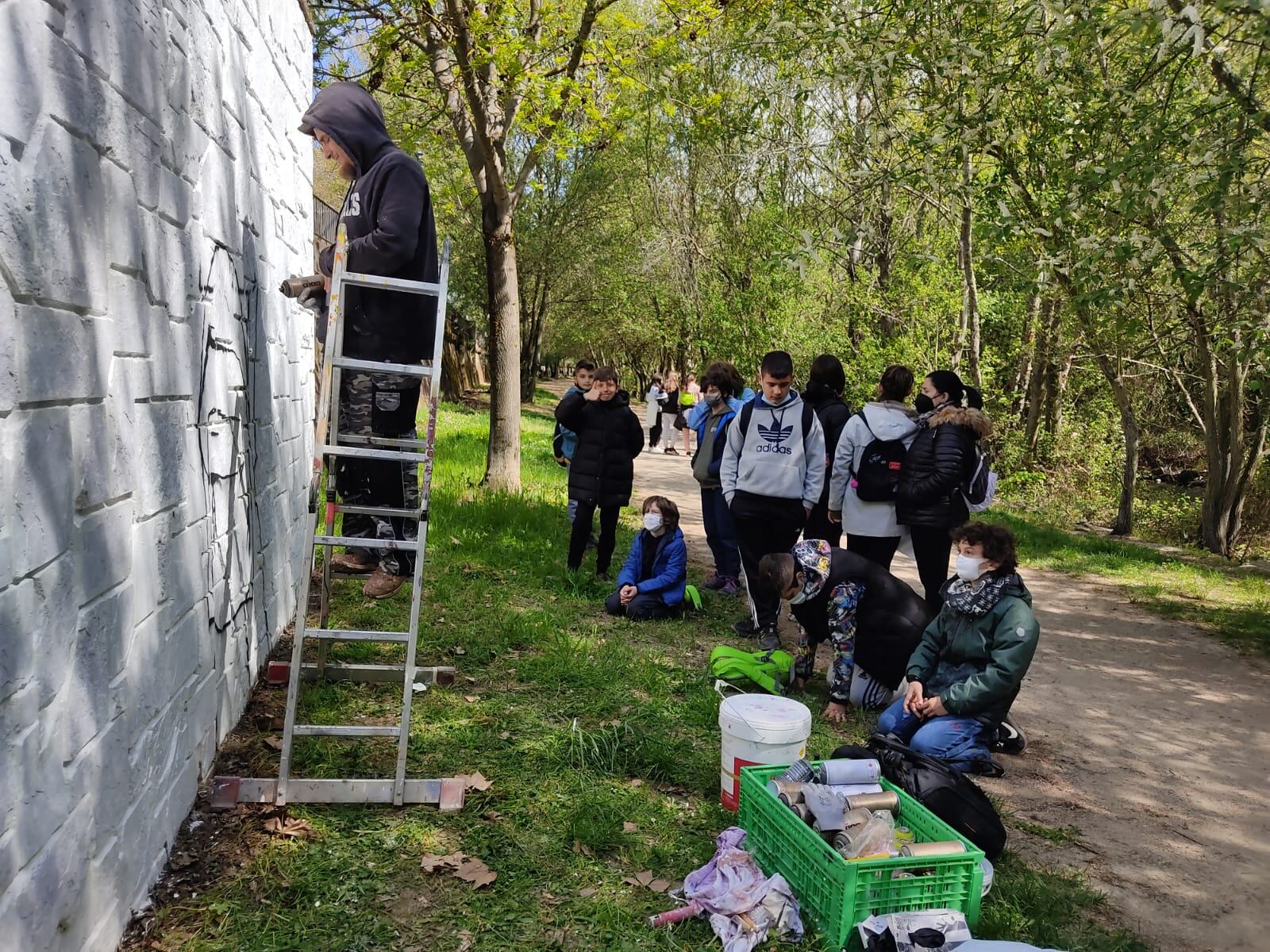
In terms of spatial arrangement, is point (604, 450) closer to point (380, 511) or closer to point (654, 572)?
point (654, 572)

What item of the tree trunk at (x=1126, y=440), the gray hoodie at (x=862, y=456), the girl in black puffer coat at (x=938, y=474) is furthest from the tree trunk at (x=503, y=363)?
the tree trunk at (x=1126, y=440)

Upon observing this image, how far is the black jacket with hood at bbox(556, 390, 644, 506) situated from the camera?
6.98m

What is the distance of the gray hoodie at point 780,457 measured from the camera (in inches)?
233

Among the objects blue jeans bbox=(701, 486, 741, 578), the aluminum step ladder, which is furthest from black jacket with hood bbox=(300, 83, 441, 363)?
blue jeans bbox=(701, 486, 741, 578)

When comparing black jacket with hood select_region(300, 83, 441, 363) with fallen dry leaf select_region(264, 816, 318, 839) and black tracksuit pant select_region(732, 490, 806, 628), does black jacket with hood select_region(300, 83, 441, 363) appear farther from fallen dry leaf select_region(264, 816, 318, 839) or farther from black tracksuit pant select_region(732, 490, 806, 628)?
black tracksuit pant select_region(732, 490, 806, 628)

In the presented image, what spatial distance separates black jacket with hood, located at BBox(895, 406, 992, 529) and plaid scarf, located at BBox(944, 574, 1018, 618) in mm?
1228

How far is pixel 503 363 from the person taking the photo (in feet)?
33.6

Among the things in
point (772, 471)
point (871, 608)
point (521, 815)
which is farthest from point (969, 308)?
point (521, 815)

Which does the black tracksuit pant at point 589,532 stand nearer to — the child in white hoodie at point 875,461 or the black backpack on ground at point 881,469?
the child in white hoodie at point 875,461

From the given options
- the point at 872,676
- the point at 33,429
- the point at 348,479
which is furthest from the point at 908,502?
the point at 33,429

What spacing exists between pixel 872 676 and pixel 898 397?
1.96 m

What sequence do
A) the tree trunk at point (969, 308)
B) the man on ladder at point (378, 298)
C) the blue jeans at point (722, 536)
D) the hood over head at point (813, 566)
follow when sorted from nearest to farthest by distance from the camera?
the man on ladder at point (378, 298) < the hood over head at point (813, 566) < the blue jeans at point (722, 536) < the tree trunk at point (969, 308)

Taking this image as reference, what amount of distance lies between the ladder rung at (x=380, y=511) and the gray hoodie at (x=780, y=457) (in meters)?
2.66

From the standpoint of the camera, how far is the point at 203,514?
337 cm
